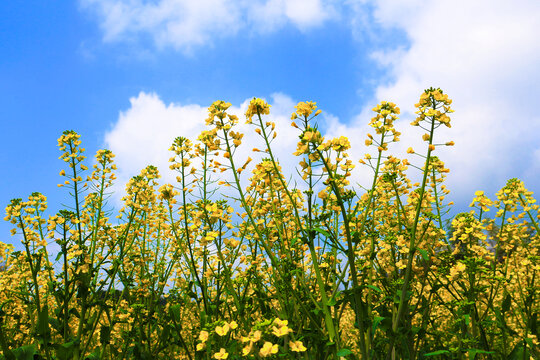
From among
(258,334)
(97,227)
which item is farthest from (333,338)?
(97,227)

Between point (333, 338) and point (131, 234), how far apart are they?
14.2 feet

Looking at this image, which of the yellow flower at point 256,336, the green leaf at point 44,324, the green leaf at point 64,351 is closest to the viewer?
the yellow flower at point 256,336

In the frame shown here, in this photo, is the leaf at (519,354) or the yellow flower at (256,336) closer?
the yellow flower at (256,336)

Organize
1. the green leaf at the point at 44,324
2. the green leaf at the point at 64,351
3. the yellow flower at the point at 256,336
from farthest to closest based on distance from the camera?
the green leaf at the point at 44,324 → the green leaf at the point at 64,351 → the yellow flower at the point at 256,336

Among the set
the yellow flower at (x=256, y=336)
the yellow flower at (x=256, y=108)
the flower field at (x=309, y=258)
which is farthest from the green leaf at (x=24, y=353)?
the yellow flower at (x=256, y=108)

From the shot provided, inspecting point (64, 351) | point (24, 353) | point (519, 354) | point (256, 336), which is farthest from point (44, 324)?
point (519, 354)

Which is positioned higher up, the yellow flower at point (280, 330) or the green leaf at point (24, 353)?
the yellow flower at point (280, 330)

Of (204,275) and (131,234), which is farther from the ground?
(131,234)

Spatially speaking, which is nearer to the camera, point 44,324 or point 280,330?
point 280,330

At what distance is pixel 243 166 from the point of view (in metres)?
3.97

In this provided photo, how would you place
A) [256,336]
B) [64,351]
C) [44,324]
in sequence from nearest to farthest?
[256,336], [64,351], [44,324]

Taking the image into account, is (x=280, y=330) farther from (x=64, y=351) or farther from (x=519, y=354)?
(x=519, y=354)

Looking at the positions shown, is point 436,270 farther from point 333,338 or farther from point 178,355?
point 178,355

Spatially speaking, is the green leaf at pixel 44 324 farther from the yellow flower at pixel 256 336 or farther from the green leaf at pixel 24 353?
the yellow flower at pixel 256 336
